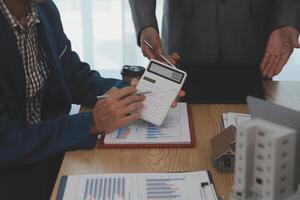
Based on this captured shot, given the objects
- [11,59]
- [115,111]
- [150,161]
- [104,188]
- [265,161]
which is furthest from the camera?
[11,59]

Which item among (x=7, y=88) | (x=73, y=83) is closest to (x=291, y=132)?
(x=7, y=88)

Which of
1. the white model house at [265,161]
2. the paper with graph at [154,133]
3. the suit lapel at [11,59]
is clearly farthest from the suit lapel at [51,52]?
the white model house at [265,161]

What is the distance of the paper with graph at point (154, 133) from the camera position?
1.29 metres

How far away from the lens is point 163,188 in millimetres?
1083

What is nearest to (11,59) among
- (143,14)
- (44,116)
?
(44,116)

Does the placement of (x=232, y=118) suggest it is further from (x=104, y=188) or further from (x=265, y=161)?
(x=265, y=161)

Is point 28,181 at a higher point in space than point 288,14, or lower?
lower

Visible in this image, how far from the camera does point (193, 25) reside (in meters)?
1.91

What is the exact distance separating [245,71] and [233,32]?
1.01 ft

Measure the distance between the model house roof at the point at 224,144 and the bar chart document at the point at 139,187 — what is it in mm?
60

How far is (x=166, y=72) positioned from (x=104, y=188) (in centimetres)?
43

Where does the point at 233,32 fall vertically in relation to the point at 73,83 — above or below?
above

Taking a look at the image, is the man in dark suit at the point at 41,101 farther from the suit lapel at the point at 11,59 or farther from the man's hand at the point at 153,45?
the man's hand at the point at 153,45

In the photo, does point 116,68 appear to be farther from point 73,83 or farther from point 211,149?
point 211,149
